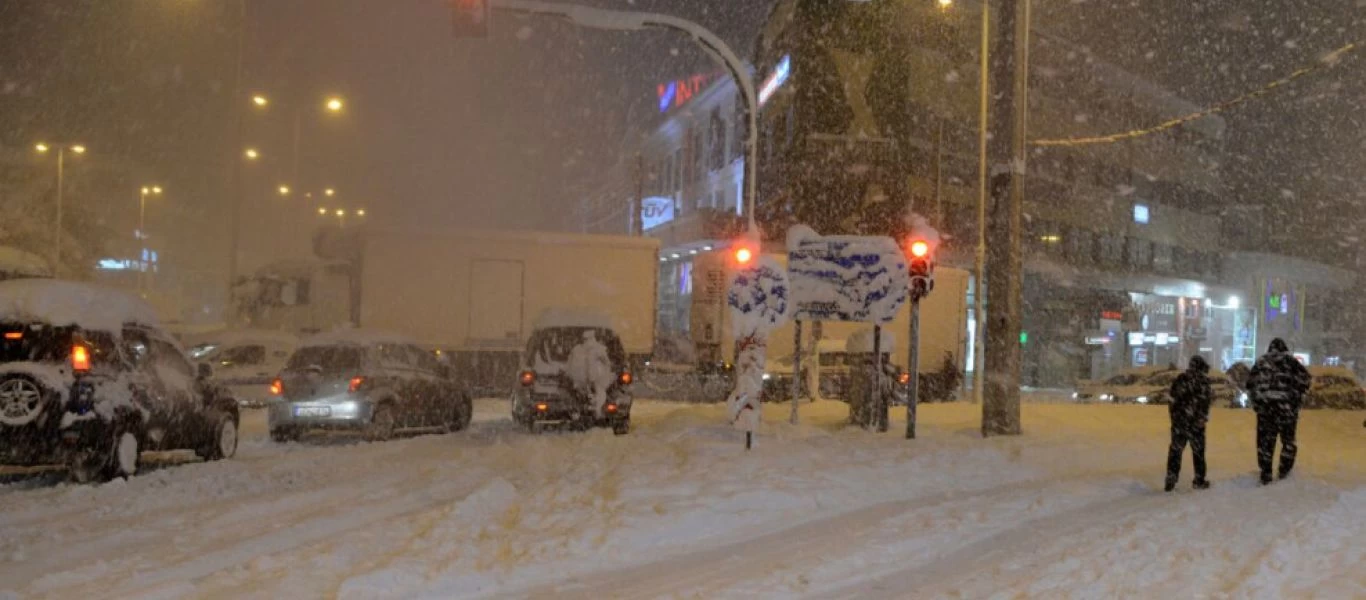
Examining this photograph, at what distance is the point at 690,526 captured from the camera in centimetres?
754

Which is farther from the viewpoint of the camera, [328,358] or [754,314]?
[328,358]

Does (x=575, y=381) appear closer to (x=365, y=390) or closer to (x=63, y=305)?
(x=365, y=390)

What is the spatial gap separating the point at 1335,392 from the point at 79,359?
96.5 ft

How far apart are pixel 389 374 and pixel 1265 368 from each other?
10.8 m

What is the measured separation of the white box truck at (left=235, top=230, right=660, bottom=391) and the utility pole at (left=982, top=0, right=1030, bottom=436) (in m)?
10.4

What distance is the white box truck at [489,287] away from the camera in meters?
23.1

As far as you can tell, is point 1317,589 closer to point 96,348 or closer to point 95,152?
point 96,348

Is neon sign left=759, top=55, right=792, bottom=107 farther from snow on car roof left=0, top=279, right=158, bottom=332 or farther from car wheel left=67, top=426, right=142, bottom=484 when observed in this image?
car wheel left=67, top=426, right=142, bottom=484

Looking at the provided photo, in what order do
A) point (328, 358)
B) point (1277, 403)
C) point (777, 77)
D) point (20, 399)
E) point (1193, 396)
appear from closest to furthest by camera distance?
point (20, 399)
point (1193, 396)
point (1277, 403)
point (328, 358)
point (777, 77)

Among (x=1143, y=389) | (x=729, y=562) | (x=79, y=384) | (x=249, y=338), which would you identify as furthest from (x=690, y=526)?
(x=1143, y=389)


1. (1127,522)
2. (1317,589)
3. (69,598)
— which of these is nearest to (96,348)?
(69,598)

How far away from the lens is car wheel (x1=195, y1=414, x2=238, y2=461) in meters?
11.6

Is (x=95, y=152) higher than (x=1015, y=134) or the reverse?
higher

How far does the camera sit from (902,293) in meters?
14.4
